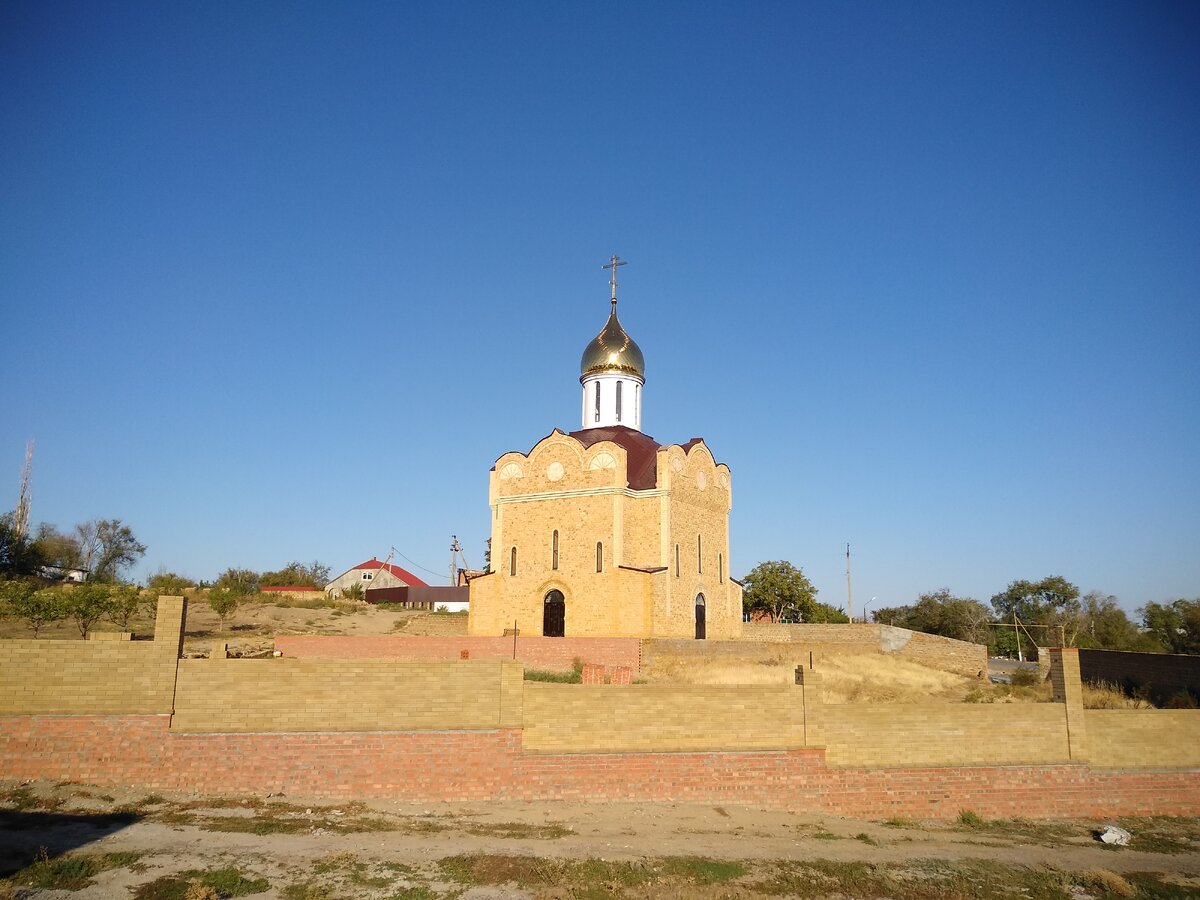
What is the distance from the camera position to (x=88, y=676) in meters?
12.4

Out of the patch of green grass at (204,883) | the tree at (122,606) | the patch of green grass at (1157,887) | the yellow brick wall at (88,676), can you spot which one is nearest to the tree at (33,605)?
the tree at (122,606)

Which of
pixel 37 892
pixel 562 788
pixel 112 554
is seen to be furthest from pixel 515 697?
pixel 112 554

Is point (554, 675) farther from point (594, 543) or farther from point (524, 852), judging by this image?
point (524, 852)

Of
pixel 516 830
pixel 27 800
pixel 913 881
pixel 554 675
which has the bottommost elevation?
pixel 913 881

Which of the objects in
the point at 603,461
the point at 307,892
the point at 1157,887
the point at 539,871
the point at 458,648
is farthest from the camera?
the point at 603,461

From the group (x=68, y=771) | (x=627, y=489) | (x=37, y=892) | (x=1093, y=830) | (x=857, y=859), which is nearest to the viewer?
(x=37, y=892)

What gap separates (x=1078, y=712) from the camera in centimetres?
1422

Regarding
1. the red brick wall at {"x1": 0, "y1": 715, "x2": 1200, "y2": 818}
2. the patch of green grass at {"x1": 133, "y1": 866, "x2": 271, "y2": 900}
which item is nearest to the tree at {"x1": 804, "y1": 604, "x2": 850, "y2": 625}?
the red brick wall at {"x1": 0, "y1": 715, "x2": 1200, "y2": 818}

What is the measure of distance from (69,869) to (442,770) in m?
4.75

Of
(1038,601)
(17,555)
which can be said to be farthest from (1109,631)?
(17,555)

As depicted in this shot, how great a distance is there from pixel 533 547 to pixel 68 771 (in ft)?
55.3

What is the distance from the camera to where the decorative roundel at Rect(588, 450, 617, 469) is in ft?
90.1

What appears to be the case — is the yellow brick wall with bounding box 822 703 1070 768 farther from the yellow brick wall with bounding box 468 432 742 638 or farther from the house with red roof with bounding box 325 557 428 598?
the house with red roof with bounding box 325 557 428 598

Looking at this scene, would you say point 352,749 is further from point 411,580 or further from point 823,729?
point 411,580
